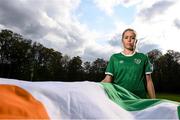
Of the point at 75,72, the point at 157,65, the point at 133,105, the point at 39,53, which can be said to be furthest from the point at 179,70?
the point at 133,105

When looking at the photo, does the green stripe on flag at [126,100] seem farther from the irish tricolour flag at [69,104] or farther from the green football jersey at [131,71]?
the green football jersey at [131,71]

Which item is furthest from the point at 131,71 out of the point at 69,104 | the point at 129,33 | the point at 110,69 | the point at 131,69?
the point at 69,104

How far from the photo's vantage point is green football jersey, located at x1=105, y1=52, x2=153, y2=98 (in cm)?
585

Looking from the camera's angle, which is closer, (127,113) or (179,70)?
→ (127,113)

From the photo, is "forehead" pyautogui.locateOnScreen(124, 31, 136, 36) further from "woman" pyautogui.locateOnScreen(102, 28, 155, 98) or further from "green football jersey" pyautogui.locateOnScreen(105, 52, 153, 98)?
"green football jersey" pyautogui.locateOnScreen(105, 52, 153, 98)

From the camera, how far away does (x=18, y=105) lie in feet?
10.8

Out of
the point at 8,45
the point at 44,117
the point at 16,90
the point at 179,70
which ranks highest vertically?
the point at 8,45

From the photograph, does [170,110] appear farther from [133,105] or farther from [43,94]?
[43,94]

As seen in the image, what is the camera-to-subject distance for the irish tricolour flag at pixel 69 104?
3.32 metres

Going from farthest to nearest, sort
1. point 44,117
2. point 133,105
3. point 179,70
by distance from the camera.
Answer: point 179,70, point 133,105, point 44,117

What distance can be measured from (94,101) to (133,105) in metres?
0.65

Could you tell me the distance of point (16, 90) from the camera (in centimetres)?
360

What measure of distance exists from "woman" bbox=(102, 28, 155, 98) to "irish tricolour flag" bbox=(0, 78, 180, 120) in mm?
1414

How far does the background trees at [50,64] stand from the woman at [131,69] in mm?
83029
